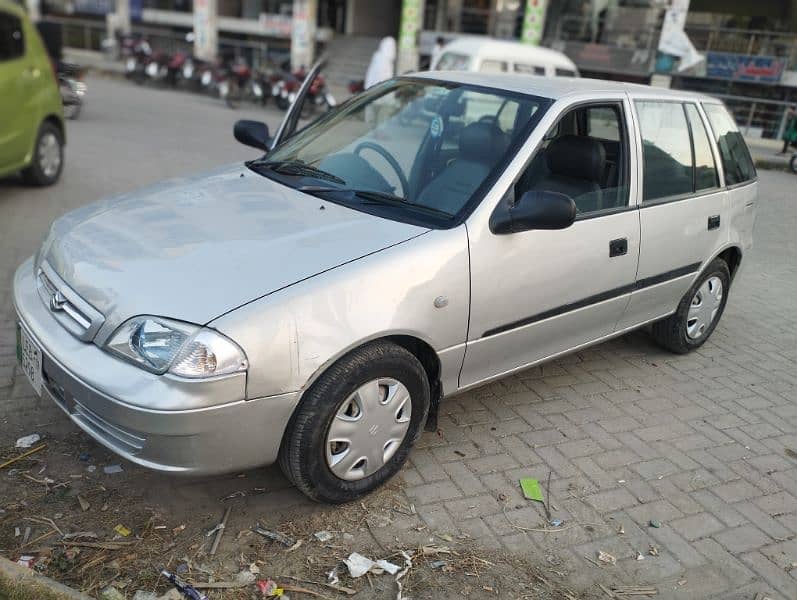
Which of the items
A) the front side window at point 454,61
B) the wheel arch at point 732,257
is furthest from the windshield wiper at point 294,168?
the front side window at point 454,61

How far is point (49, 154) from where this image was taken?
775cm

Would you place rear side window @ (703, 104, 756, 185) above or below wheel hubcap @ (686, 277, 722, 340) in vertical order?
above

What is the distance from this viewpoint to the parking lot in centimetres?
287

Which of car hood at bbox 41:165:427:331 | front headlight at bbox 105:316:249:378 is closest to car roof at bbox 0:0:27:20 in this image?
car hood at bbox 41:165:427:331

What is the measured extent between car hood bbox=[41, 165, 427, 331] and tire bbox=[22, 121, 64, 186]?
4.78 m

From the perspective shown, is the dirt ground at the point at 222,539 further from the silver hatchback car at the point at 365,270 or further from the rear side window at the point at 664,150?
the rear side window at the point at 664,150

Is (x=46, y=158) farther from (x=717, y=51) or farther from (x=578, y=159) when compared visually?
(x=717, y=51)

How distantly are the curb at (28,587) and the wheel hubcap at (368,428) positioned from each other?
100 centimetres

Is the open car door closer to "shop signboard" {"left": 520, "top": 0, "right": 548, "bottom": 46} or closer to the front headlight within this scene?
the front headlight

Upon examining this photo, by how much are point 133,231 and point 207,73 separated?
17.8 meters

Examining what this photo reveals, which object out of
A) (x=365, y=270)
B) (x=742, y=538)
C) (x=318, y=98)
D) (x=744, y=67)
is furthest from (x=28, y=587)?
(x=744, y=67)

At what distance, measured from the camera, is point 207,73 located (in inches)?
761

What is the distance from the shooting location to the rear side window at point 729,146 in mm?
4625

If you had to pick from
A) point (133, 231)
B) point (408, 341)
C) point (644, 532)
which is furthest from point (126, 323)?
point (644, 532)
